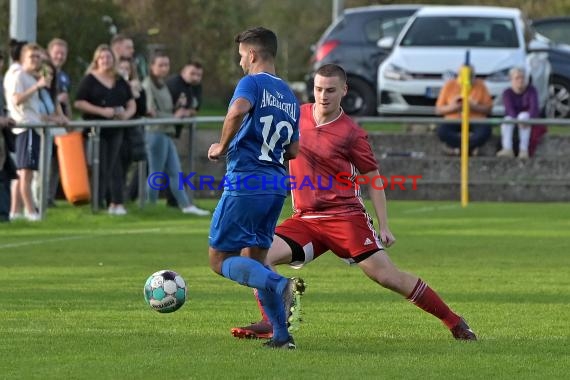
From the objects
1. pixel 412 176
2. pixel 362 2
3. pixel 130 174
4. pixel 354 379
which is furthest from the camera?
pixel 362 2

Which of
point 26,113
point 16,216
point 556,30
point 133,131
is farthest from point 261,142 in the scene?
point 556,30

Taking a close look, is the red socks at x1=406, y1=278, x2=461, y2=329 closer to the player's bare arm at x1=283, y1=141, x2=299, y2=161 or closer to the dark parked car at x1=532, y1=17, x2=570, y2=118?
the player's bare arm at x1=283, y1=141, x2=299, y2=161

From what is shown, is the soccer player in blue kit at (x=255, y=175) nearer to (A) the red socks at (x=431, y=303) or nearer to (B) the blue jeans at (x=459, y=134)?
(A) the red socks at (x=431, y=303)

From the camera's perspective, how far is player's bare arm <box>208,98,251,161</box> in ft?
28.1

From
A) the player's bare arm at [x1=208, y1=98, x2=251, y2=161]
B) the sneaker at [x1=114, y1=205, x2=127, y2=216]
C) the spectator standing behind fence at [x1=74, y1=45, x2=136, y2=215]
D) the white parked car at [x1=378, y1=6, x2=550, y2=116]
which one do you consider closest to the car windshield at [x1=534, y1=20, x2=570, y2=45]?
the white parked car at [x1=378, y1=6, x2=550, y2=116]

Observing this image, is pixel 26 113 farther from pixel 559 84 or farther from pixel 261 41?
pixel 559 84

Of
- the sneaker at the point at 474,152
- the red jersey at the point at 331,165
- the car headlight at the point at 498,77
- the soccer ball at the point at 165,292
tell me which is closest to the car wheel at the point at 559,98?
the car headlight at the point at 498,77

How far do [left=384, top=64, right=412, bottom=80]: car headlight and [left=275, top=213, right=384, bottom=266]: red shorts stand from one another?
16.3 meters

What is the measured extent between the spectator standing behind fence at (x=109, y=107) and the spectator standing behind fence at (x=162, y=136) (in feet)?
2.69

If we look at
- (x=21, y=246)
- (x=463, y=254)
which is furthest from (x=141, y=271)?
(x=463, y=254)

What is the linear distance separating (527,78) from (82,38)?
14.0 m

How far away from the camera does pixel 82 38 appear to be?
35906 mm

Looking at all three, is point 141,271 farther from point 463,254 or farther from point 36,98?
point 36,98

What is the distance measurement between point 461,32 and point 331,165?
56.2 feet
